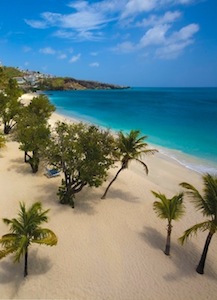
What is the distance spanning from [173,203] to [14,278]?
9.30 m

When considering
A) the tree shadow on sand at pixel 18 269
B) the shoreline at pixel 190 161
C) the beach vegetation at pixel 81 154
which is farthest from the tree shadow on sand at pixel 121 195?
the shoreline at pixel 190 161

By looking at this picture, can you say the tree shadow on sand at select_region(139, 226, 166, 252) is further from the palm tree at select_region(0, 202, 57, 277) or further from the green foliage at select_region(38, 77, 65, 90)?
the green foliage at select_region(38, 77, 65, 90)

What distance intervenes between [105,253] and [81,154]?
21.9 ft

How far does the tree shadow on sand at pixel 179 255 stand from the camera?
A: 572 inches

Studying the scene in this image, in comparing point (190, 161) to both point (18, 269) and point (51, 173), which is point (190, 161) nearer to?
point (51, 173)

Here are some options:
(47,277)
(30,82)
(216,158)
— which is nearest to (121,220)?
(47,277)

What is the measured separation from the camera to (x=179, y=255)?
15891mm

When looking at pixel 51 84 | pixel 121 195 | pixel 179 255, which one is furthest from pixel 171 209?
pixel 51 84

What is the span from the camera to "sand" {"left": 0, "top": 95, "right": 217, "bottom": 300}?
519 inches

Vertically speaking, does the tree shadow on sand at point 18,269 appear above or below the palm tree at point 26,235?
below

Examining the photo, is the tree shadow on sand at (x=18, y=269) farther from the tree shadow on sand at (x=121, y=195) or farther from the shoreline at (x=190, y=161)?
the shoreline at (x=190, y=161)

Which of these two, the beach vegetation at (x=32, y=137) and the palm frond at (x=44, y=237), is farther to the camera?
the beach vegetation at (x=32, y=137)

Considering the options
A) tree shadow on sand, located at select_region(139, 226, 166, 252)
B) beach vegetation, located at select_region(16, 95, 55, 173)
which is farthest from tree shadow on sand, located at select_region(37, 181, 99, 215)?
tree shadow on sand, located at select_region(139, 226, 166, 252)

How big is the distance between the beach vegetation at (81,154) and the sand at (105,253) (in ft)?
8.17
